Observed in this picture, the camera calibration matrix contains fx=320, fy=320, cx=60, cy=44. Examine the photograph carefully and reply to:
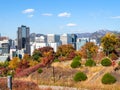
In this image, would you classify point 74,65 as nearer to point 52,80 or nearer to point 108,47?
point 52,80

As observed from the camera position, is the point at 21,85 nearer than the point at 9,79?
No

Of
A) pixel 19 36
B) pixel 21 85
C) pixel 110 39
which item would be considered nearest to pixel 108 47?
pixel 110 39

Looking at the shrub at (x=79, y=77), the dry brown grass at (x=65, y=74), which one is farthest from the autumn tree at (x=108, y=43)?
the shrub at (x=79, y=77)

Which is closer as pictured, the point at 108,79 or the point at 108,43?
the point at 108,79

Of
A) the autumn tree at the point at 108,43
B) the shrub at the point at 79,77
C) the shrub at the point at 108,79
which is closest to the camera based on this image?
the shrub at the point at 108,79

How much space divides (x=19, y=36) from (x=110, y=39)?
5966 inches

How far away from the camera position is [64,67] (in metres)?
25.5

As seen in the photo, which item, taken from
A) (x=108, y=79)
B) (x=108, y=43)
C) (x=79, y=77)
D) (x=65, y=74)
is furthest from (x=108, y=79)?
(x=108, y=43)

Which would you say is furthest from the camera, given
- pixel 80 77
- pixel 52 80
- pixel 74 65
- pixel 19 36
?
pixel 19 36

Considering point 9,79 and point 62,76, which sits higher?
point 9,79

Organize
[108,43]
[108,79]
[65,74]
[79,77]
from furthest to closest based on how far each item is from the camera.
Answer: [108,43], [65,74], [79,77], [108,79]

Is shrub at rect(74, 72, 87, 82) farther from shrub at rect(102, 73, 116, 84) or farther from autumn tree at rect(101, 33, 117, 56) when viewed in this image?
autumn tree at rect(101, 33, 117, 56)

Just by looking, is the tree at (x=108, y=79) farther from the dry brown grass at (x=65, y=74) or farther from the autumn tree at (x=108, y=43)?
the autumn tree at (x=108, y=43)

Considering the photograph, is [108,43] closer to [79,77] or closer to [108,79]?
[79,77]
